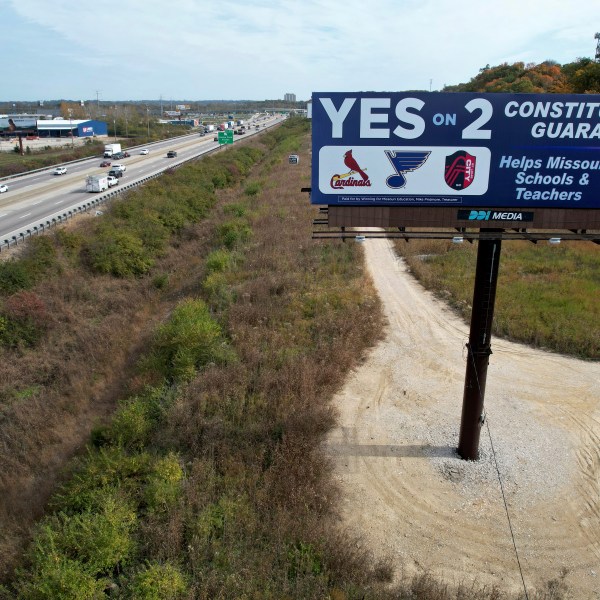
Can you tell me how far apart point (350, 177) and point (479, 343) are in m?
5.13

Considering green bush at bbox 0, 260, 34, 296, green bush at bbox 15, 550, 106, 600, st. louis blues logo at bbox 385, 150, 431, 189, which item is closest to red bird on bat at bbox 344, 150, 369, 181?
st. louis blues logo at bbox 385, 150, 431, 189

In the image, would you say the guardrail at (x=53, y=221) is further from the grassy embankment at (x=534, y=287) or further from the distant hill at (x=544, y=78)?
the distant hill at (x=544, y=78)

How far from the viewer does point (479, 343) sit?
12219mm

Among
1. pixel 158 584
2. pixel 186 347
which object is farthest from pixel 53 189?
pixel 158 584

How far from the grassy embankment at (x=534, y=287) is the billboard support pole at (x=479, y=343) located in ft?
26.2

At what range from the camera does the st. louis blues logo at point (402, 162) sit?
400 inches

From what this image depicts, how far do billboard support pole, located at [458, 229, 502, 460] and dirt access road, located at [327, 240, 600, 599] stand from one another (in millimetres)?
717

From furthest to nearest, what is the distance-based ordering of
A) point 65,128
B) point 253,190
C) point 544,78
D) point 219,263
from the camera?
point 65,128, point 544,78, point 253,190, point 219,263

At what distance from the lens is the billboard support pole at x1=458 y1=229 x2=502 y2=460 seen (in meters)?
11.6

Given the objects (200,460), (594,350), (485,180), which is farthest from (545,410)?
(200,460)

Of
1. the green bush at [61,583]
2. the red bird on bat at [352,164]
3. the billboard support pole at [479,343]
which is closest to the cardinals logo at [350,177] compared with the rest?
the red bird on bat at [352,164]

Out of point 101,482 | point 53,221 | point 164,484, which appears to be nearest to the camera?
point 164,484

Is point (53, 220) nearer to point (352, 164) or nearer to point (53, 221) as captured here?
point (53, 221)

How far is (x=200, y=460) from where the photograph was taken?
12203mm
